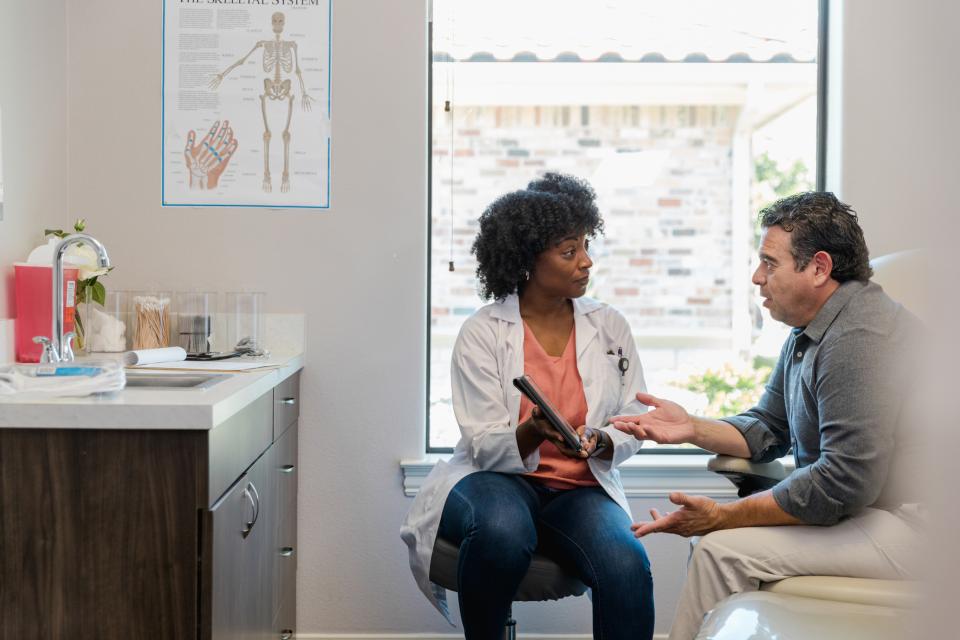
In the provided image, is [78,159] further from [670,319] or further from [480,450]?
[670,319]

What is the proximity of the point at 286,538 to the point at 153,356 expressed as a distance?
65cm

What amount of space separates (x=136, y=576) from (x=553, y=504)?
3.17ft

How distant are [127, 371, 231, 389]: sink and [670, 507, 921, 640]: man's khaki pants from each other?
1.08 meters

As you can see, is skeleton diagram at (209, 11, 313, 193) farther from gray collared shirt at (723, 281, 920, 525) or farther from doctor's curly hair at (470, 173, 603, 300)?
gray collared shirt at (723, 281, 920, 525)

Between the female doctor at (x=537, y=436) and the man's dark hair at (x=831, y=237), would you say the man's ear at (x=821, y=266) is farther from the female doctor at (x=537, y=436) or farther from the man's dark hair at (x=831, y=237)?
the female doctor at (x=537, y=436)

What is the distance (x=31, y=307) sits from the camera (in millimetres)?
2139

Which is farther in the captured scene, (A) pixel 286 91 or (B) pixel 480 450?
(A) pixel 286 91

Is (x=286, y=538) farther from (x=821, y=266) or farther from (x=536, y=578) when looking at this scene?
(x=821, y=266)

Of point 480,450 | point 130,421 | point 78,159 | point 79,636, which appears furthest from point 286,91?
point 79,636

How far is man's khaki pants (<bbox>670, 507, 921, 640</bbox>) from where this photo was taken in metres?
1.56

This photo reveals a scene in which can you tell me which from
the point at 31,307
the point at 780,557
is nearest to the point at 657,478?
the point at 780,557

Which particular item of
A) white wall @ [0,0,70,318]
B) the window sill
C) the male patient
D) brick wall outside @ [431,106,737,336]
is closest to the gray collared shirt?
the male patient

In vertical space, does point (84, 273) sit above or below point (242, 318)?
above

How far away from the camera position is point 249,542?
6.11 feet
